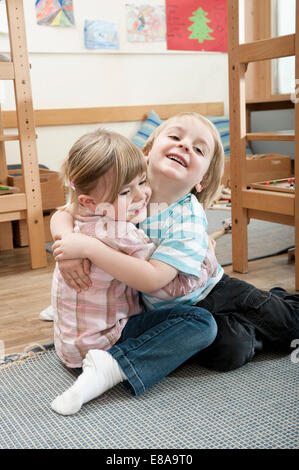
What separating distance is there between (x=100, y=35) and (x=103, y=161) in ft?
8.08

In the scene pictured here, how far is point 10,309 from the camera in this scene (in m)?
1.55

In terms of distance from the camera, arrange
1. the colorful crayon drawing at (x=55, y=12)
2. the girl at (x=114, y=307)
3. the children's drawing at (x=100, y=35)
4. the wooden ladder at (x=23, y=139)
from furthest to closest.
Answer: the children's drawing at (x=100, y=35) → the colorful crayon drawing at (x=55, y=12) → the wooden ladder at (x=23, y=139) → the girl at (x=114, y=307)

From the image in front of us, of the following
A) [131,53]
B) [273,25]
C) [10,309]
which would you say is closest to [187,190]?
[10,309]

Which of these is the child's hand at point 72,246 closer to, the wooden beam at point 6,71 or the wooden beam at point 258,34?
the wooden beam at point 6,71


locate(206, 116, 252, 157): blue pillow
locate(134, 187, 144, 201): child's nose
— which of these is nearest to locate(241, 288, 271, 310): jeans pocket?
locate(134, 187, 144, 201): child's nose

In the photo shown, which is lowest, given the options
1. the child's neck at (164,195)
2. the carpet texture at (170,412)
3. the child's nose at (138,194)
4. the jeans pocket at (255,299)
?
the carpet texture at (170,412)

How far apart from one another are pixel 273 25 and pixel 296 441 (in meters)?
3.42

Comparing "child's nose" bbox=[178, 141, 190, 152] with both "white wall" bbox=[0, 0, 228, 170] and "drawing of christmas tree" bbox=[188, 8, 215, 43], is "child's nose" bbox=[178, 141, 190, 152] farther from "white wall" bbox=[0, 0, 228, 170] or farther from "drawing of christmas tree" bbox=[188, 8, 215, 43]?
"drawing of christmas tree" bbox=[188, 8, 215, 43]

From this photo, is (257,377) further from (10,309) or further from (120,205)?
(10,309)

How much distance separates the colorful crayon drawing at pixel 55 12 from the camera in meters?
2.99

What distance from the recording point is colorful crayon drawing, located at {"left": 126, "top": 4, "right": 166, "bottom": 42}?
3336 mm

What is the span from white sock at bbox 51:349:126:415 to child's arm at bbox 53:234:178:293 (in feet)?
0.49

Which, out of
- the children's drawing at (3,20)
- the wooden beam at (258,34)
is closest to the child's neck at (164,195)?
the children's drawing at (3,20)

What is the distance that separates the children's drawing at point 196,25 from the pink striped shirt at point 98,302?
276 centimetres
